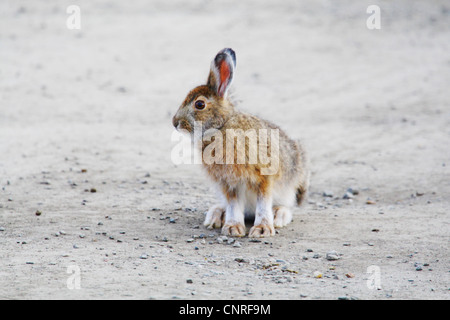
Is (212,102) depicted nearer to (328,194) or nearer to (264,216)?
(264,216)

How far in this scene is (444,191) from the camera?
8.38m

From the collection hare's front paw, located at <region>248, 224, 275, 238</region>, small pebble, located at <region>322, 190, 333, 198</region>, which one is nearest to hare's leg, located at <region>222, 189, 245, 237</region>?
hare's front paw, located at <region>248, 224, 275, 238</region>

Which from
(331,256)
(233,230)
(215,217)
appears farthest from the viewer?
(215,217)

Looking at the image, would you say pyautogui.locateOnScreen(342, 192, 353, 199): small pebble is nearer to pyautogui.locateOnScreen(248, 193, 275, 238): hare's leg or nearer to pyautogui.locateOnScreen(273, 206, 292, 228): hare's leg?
pyautogui.locateOnScreen(273, 206, 292, 228): hare's leg

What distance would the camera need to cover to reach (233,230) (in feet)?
22.0

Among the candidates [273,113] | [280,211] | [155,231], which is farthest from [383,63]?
[155,231]

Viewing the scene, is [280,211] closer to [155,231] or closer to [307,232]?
[307,232]

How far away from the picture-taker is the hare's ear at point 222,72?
6.56m

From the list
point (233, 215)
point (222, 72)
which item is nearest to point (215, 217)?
point (233, 215)

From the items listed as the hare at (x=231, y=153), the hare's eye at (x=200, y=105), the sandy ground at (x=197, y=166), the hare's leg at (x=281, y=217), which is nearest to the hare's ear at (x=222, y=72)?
the hare at (x=231, y=153)

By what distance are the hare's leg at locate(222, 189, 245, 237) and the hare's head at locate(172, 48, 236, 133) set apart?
0.72 metres

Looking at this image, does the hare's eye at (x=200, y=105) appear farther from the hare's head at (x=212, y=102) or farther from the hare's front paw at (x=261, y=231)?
the hare's front paw at (x=261, y=231)

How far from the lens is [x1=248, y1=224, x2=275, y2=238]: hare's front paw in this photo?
21.9ft

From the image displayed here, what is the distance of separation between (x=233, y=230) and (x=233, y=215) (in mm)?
168
